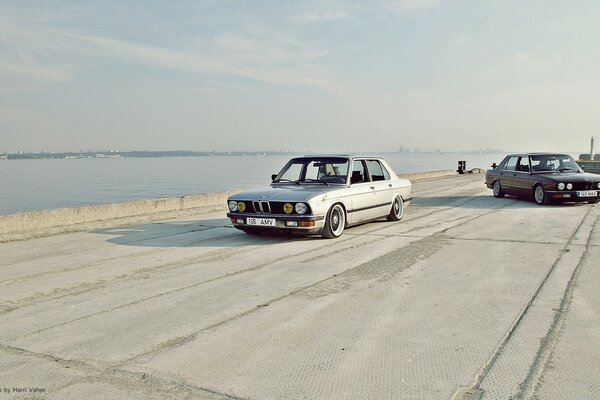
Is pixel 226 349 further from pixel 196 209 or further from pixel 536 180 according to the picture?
pixel 536 180

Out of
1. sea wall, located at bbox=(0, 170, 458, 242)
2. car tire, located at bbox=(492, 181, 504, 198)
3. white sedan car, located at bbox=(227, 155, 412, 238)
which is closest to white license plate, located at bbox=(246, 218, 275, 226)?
white sedan car, located at bbox=(227, 155, 412, 238)

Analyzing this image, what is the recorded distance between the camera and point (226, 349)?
3.63 meters

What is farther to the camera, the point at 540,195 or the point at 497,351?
the point at 540,195

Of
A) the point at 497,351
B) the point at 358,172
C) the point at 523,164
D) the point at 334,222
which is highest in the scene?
the point at 523,164

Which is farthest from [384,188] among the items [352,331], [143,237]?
[352,331]

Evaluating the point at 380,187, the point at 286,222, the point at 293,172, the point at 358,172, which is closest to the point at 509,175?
the point at 380,187

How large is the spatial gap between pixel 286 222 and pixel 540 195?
876 cm

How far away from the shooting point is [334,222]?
28.4ft

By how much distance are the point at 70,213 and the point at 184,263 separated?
17.8 feet

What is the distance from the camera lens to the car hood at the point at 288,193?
822cm

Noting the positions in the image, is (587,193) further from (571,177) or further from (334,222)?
Result: (334,222)

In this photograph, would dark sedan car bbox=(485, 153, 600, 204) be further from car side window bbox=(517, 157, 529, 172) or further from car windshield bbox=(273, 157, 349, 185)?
car windshield bbox=(273, 157, 349, 185)

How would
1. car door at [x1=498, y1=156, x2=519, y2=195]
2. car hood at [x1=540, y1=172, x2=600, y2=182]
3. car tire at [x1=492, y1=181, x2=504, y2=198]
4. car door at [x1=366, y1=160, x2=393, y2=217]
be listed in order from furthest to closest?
1. car tire at [x1=492, y1=181, x2=504, y2=198]
2. car door at [x1=498, y1=156, x2=519, y2=195]
3. car hood at [x1=540, y1=172, x2=600, y2=182]
4. car door at [x1=366, y1=160, x2=393, y2=217]

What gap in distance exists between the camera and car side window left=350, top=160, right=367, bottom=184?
370 inches
